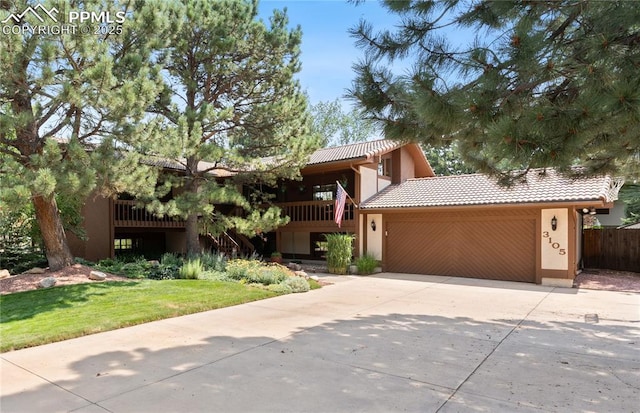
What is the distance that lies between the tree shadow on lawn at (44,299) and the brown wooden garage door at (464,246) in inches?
378

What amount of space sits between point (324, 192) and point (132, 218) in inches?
320

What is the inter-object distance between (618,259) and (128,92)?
17710mm

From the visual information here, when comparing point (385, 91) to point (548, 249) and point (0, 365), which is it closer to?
point (0, 365)

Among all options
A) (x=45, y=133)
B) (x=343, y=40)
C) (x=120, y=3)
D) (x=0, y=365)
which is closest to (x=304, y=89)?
(x=120, y=3)

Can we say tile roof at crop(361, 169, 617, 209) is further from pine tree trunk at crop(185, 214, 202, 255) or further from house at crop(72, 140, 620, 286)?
pine tree trunk at crop(185, 214, 202, 255)

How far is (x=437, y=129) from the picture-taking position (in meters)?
4.88

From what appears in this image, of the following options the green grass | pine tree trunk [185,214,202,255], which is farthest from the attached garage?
the green grass

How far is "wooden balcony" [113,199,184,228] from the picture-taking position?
1387 centimetres

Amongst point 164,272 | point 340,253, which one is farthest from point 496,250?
point 164,272

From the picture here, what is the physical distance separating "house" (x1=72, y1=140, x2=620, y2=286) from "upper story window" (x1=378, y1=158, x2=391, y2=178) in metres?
0.05

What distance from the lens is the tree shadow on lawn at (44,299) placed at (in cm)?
655

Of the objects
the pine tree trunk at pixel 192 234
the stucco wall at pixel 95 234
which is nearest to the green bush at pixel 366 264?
the pine tree trunk at pixel 192 234

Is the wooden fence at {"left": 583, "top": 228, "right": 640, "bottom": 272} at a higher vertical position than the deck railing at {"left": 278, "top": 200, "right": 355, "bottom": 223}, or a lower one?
lower

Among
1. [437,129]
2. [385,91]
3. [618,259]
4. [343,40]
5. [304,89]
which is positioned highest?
[304,89]
